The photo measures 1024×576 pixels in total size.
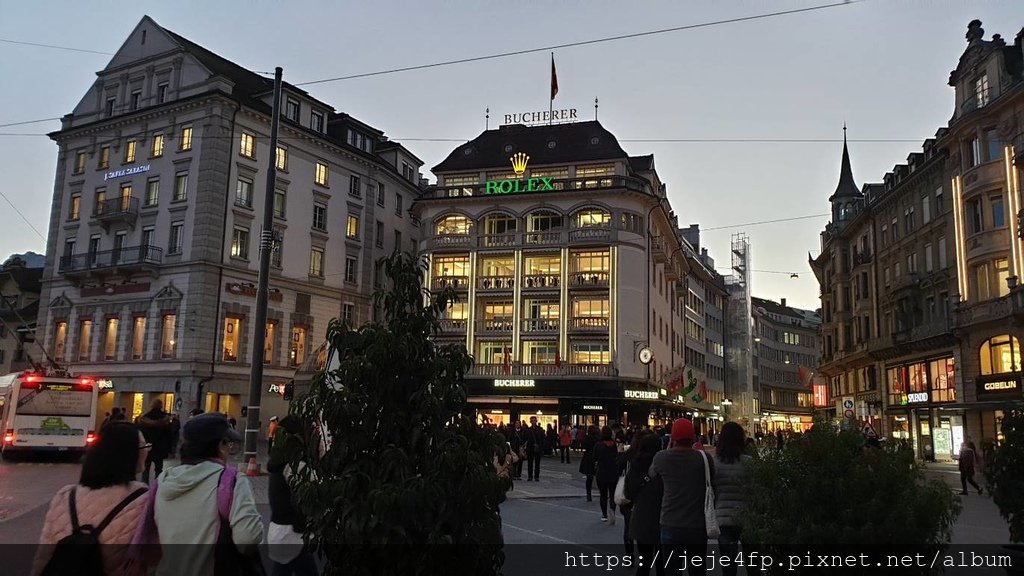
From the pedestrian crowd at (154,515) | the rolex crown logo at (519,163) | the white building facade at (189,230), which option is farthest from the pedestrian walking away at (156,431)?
the rolex crown logo at (519,163)

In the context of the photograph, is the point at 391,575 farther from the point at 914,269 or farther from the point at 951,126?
the point at 914,269

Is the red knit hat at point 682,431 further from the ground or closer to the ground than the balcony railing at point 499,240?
closer to the ground

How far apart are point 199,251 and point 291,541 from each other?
38.7 metres

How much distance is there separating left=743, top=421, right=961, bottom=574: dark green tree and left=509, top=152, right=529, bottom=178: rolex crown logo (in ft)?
150

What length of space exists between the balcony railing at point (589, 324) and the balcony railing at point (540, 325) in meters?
1.07

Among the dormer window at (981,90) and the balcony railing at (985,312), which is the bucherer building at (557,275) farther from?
the dormer window at (981,90)

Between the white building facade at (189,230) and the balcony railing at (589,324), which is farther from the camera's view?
the balcony railing at (589,324)

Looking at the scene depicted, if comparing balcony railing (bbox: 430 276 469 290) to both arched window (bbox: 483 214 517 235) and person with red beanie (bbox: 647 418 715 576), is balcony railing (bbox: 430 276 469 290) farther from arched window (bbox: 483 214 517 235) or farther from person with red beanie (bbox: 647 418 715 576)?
person with red beanie (bbox: 647 418 715 576)

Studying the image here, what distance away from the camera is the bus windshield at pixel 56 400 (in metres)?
25.8

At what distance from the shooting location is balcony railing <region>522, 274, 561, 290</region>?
47656mm

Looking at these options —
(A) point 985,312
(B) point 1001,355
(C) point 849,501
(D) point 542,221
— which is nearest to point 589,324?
(D) point 542,221

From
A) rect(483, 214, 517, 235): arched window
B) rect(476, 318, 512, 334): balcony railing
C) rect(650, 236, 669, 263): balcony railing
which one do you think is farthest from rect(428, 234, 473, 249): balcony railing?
rect(650, 236, 669, 263): balcony railing

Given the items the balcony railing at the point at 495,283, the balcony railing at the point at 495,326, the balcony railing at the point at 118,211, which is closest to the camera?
the balcony railing at the point at 118,211

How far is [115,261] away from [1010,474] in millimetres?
46296
